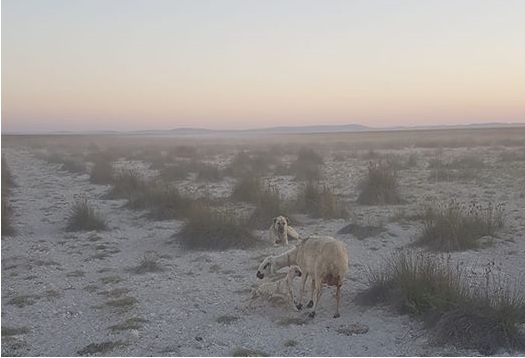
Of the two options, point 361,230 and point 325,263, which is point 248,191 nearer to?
point 361,230

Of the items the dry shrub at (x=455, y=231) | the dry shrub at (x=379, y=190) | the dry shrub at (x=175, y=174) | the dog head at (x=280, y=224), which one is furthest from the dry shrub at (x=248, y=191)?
the dry shrub at (x=175, y=174)

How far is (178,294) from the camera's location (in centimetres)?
937

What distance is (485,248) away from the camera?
37.3 feet

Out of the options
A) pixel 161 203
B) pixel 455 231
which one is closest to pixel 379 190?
pixel 455 231

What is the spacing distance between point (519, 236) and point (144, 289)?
297 inches

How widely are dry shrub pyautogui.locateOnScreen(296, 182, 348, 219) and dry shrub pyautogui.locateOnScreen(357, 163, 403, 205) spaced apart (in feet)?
4.58

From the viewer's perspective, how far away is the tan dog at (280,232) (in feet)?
39.3

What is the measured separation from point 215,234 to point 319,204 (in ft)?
13.7

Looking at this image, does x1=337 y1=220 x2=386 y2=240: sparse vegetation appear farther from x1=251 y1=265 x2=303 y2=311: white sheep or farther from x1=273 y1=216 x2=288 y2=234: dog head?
x1=251 y1=265 x2=303 y2=311: white sheep

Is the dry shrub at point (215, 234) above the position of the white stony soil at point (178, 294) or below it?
above

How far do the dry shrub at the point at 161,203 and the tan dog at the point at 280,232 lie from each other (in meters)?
4.16

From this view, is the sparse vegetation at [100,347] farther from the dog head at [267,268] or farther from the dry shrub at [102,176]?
the dry shrub at [102,176]

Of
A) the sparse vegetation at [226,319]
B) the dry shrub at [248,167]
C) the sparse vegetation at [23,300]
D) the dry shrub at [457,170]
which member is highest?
the dry shrub at [457,170]

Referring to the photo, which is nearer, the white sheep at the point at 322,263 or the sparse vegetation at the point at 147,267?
the white sheep at the point at 322,263
